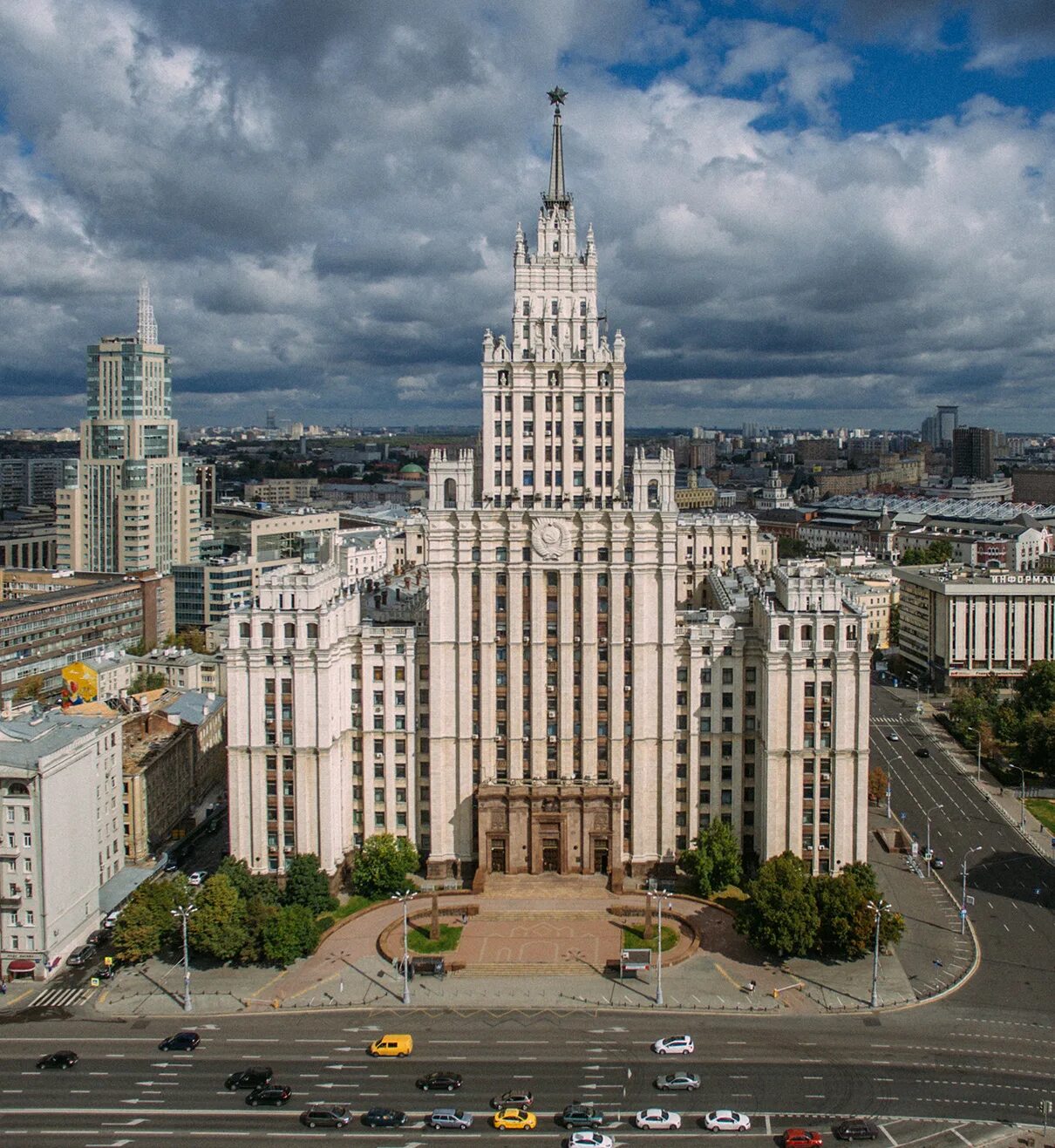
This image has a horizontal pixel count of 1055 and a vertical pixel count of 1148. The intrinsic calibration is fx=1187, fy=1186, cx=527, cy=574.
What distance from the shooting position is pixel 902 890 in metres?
112

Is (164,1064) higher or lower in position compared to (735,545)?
lower

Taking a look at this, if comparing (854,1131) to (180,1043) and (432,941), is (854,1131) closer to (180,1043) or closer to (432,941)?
(432,941)

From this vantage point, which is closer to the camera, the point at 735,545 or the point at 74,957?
the point at 74,957

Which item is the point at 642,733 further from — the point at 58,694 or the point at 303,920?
the point at 58,694

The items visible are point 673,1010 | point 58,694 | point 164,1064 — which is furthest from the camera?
point 58,694

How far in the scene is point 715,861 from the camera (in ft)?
355

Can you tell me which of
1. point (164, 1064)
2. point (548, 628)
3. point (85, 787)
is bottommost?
point (164, 1064)

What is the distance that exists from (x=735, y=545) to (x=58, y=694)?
108335mm

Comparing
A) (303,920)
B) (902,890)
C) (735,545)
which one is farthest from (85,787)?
(735,545)

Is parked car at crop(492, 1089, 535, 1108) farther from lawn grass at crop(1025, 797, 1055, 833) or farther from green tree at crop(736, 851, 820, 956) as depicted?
lawn grass at crop(1025, 797, 1055, 833)

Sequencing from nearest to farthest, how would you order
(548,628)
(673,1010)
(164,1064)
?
(164,1064) < (673,1010) < (548,628)

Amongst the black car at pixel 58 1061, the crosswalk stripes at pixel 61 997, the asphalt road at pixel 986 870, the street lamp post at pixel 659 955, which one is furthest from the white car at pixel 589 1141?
the crosswalk stripes at pixel 61 997

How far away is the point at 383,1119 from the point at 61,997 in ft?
110

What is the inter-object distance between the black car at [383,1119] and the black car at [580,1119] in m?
9.92
